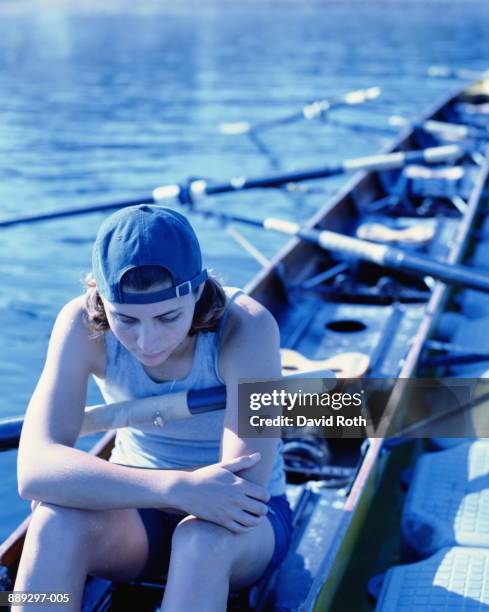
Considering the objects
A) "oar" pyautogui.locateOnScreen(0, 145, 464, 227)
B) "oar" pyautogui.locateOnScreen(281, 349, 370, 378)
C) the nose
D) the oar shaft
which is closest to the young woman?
the nose

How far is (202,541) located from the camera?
2221 mm

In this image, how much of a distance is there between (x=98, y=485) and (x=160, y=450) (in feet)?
1.42

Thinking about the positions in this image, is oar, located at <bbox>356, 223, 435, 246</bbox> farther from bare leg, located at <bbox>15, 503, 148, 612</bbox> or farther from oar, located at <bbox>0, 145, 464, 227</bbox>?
bare leg, located at <bbox>15, 503, 148, 612</bbox>

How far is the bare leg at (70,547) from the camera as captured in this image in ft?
7.22

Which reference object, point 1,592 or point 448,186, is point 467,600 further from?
point 448,186

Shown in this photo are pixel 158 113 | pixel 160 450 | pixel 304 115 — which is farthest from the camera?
pixel 158 113

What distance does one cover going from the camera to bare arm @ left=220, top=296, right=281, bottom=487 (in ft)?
7.87

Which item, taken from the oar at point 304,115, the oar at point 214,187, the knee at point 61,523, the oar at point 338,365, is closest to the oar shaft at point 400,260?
the oar at point 338,365

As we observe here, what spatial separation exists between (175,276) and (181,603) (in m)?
0.83

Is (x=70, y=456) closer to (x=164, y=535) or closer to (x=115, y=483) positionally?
(x=115, y=483)

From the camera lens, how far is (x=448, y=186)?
7938mm

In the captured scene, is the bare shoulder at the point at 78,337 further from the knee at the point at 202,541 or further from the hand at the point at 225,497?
the knee at the point at 202,541

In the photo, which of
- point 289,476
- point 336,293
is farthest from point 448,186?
point 289,476

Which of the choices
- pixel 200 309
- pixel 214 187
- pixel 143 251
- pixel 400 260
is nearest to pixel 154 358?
pixel 200 309
